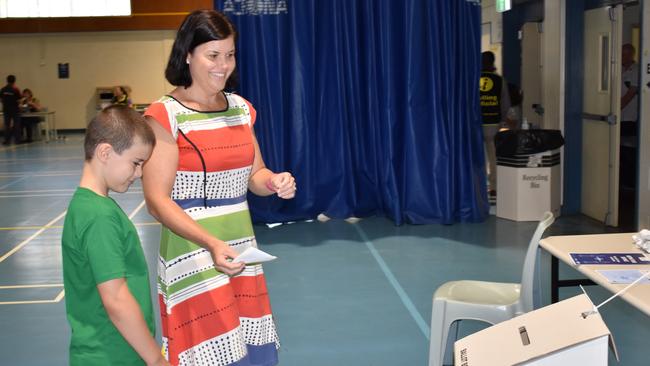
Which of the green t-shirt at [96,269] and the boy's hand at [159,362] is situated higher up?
the green t-shirt at [96,269]

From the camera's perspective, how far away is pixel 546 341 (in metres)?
1.78

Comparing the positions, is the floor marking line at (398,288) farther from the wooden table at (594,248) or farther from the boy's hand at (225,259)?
the boy's hand at (225,259)

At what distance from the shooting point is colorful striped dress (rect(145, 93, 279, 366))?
243 cm

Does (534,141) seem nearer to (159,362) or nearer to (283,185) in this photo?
(283,185)

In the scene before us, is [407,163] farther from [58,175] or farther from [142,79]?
[142,79]

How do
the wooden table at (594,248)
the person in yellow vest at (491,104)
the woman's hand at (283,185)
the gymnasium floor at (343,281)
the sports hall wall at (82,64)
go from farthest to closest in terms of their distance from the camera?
the sports hall wall at (82,64)
the person in yellow vest at (491,104)
the gymnasium floor at (343,281)
the wooden table at (594,248)
the woman's hand at (283,185)

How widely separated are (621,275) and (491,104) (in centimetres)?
662

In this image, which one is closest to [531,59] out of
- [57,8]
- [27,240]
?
[27,240]

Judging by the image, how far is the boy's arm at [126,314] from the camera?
1947mm

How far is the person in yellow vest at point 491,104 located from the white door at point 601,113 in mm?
1473

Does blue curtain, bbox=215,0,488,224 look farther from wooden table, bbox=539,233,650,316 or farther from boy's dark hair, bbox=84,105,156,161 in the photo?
boy's dark hair, bbox=84,105,156,161

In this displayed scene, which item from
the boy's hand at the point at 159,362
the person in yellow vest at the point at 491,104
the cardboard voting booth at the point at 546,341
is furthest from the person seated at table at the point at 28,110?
the cardboard voting booth at the point at 546,341

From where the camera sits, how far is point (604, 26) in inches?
288

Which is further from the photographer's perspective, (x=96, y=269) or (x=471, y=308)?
(x=471, y=308)
